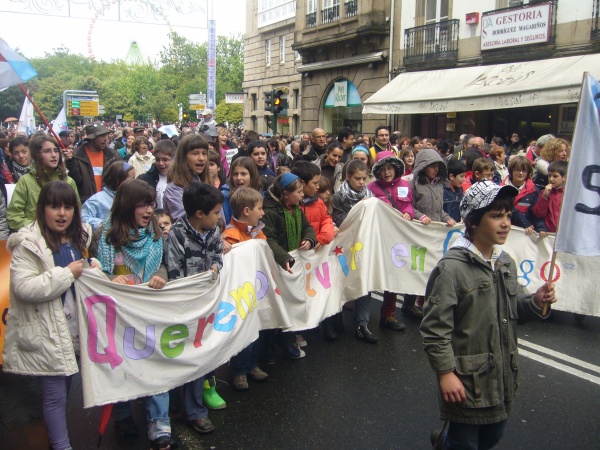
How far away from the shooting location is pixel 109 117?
84.0 metres

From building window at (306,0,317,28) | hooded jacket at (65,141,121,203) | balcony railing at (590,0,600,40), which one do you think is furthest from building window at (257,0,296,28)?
hooded jacket at (65,141,121,203)

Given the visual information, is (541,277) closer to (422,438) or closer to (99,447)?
(422,438)

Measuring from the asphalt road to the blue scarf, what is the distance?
1.16 meters

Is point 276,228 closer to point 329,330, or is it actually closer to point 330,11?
point 329,330

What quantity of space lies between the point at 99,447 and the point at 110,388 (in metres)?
0.46

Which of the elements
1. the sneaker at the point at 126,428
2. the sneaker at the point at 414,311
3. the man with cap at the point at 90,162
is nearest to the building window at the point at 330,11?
the man with cap at the point at 90,162

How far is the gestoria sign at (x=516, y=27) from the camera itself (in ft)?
50.2

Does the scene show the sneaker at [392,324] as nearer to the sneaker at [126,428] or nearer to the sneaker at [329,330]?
the sneaker at [329,330]

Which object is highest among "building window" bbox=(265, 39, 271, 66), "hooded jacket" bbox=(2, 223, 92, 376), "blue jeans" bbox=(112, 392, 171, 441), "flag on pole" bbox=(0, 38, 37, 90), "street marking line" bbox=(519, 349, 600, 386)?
"building window" bbox=(265, 39, 271, 66)

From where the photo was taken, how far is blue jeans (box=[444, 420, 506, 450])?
2.80 m

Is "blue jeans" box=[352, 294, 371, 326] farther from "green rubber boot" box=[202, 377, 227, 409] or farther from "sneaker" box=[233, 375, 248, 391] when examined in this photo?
"green rubber boot" box=[202, 377, 227, 409]

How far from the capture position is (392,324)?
5.90 meters

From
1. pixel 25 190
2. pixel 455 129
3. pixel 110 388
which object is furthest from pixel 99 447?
pixel 455 129

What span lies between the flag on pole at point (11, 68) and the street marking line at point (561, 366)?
17.9 ft
